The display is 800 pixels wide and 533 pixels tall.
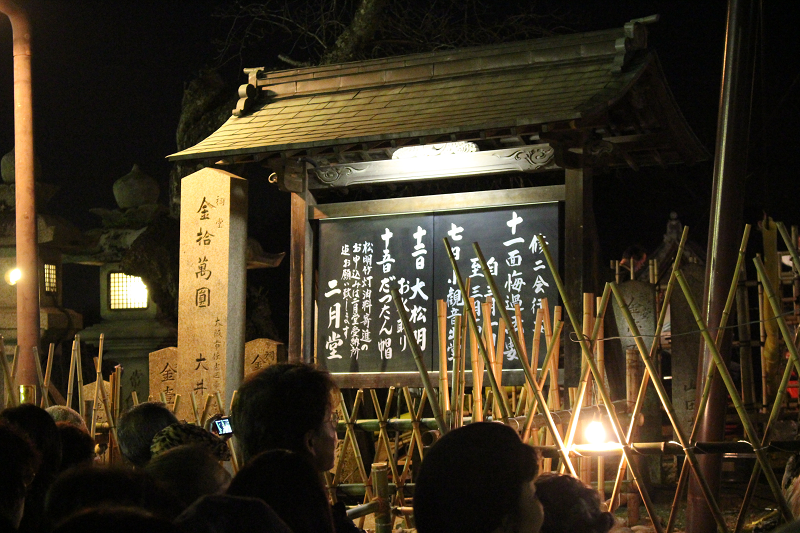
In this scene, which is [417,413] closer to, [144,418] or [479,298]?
[479,298]

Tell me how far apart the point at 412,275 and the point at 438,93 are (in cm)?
162

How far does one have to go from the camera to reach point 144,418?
3814mm

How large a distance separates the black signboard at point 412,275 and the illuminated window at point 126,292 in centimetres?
570

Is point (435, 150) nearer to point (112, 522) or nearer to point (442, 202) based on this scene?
point (442, 202)

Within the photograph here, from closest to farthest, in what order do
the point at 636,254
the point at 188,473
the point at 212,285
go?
the point at 188,473 → the point at 212,285 → the point at 636,254

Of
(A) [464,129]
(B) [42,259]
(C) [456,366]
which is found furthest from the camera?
(B) [42,259]

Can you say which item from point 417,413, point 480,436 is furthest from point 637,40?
point 480,436

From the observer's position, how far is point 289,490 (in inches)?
87.0

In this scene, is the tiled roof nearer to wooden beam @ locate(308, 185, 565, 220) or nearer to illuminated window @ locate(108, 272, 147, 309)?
wooden beam @ locate(308, 185, 565, 220)

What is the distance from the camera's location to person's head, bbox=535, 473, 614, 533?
2.65 metres

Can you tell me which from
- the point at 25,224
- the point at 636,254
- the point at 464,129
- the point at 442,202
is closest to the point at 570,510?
the point at 464,129

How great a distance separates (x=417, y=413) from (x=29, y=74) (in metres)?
4.93

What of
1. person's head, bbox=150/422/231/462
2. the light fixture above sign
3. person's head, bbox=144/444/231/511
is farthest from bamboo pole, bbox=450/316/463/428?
person's head, bbox=144/444/231/511

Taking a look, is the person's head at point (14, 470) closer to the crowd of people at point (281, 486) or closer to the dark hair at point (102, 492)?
the crowd of people at point (281, 486)
